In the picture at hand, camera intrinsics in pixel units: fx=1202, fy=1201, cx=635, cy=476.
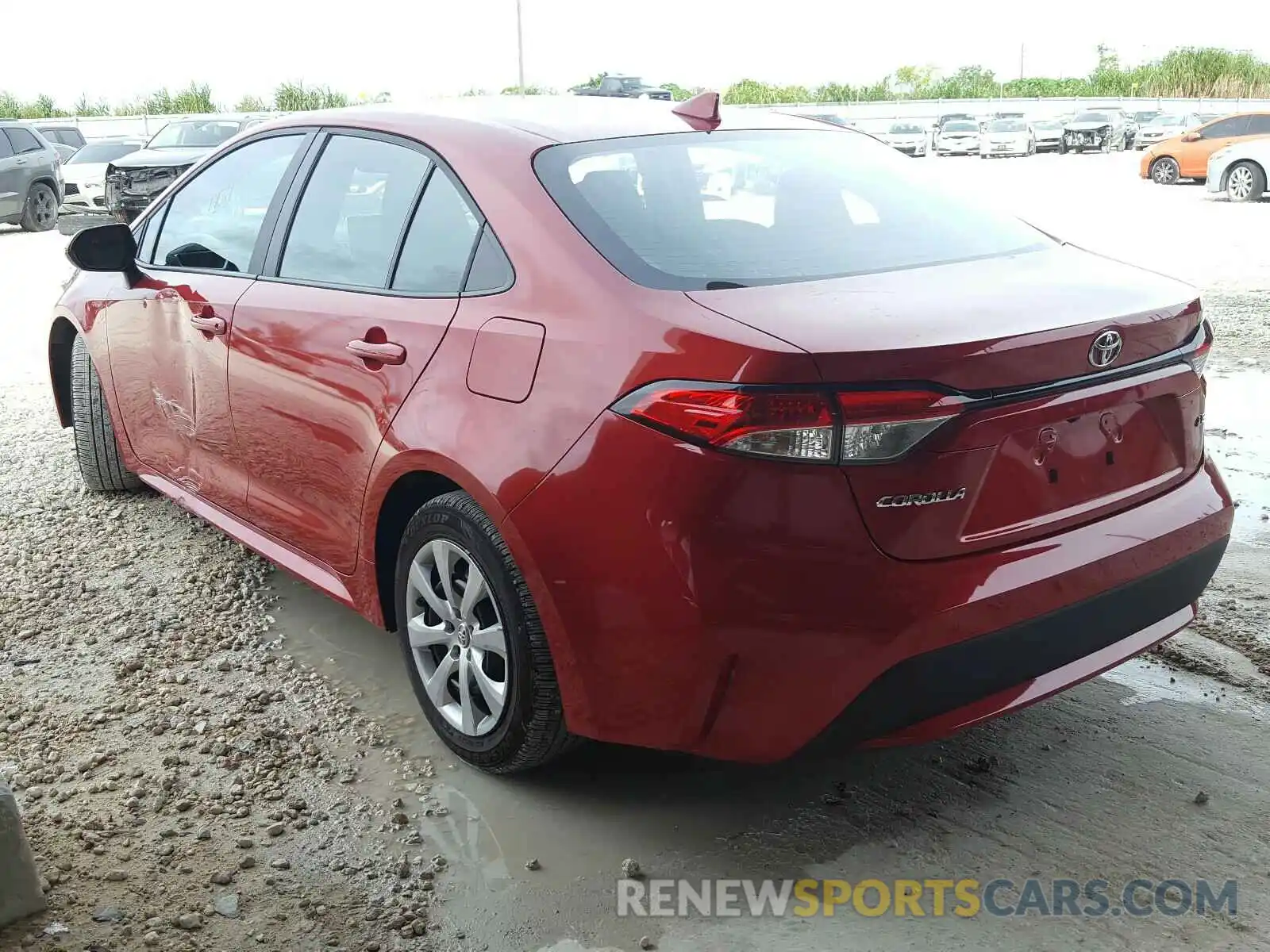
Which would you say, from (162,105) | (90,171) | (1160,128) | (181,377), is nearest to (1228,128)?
(1160,128)

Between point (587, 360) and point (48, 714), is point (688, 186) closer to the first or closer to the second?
point (587, 360)

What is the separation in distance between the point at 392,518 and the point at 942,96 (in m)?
57.7

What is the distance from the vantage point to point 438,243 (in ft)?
9.78

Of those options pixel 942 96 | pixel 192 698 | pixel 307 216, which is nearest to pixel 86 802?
pixel 192 698

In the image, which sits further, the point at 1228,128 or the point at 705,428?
the point at 1228,128

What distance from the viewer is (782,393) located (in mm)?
2182

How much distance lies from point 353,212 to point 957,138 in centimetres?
3572

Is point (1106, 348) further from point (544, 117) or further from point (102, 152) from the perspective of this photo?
point (102, 152)

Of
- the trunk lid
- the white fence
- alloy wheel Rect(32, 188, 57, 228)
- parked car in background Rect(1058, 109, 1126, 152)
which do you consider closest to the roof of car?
the trunk lid

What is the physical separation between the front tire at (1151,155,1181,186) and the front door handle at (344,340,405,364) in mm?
22314

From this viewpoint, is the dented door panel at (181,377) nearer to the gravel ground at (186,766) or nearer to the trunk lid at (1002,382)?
the gravel ground at (186,766)

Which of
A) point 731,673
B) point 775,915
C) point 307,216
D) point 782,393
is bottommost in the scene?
point 775,915

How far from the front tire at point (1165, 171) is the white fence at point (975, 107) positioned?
1845cm

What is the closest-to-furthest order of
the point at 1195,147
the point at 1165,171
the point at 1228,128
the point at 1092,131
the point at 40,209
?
1. the point at 40,209
2. the point at 1228,128
3. the point at 1195,147
4. the point at 1165,171
5. the point at 1092,131
